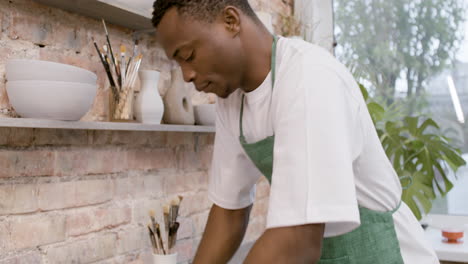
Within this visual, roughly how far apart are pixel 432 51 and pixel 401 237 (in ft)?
5.74

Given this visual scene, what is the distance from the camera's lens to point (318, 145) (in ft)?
2.53

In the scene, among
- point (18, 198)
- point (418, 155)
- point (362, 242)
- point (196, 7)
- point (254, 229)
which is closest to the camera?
point (196, 7)

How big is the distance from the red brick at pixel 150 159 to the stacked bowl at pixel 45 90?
38 cm

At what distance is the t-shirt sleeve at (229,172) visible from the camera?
1144 millimetres

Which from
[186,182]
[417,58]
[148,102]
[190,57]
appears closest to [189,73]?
[190,57]

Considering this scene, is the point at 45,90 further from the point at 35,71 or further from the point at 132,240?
the point at 132,240

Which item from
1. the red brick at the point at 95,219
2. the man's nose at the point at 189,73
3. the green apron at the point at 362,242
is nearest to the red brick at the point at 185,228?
the red brick at the point at 95,219

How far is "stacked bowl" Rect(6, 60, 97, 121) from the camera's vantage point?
1023 millimetres

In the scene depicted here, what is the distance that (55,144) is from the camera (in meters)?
1.22

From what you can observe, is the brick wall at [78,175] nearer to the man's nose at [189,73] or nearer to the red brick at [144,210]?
the red brick at [144,210]

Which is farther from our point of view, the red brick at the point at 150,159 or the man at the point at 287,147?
the red brick at the point at 150,159

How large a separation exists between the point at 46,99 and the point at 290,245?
58 centimetres

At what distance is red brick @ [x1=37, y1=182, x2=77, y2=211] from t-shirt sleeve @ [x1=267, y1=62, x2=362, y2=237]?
639 mm

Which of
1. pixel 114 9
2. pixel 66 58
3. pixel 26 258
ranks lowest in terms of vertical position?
pixel 26 258
